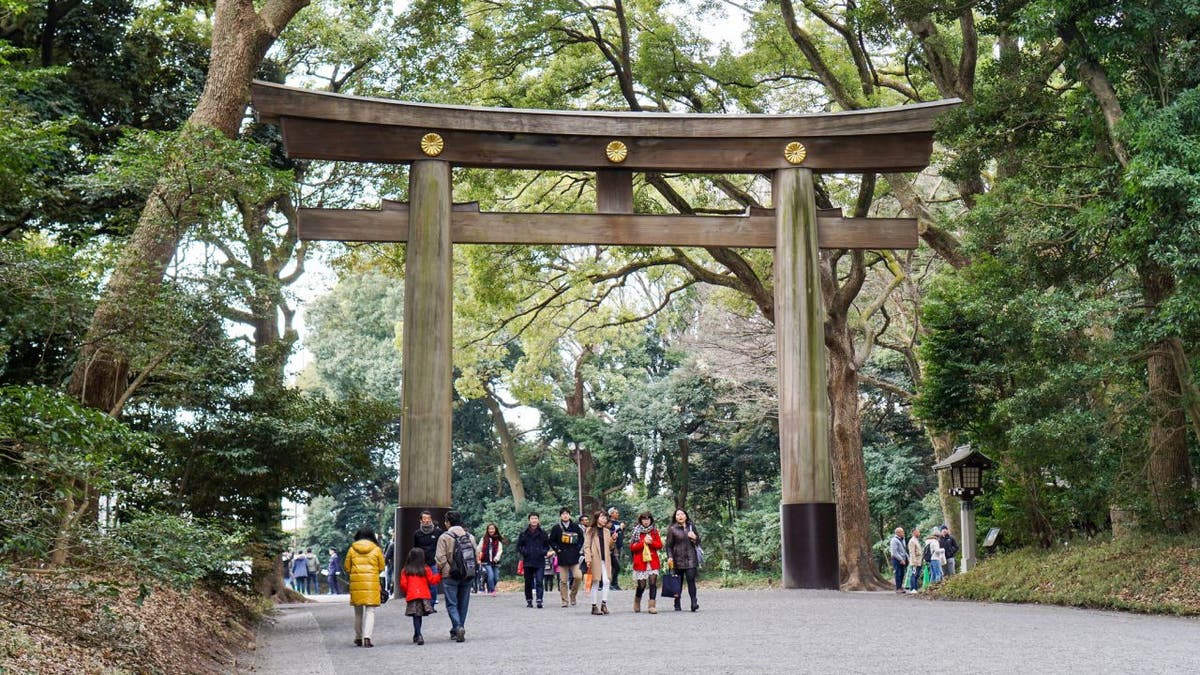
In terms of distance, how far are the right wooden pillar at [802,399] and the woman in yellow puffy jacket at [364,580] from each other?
17.2ft

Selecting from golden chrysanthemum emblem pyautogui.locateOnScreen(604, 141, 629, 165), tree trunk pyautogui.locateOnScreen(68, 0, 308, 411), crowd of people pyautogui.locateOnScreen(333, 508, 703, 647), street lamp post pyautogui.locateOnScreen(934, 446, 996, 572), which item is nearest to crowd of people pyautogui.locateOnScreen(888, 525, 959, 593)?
street lamp post pyautogui.locateOnScreen(934, 446, 996, 572)

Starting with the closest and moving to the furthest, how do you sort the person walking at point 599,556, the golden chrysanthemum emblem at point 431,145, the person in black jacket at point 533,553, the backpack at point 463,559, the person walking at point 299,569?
the backpack at point 463,559, the person walking at point 599,556, the golden chrysanthemum emblem at point 431,145, the person in black jacket at point 533,553, the person walking at point 299,569

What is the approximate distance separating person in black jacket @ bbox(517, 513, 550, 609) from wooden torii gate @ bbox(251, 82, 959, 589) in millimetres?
2138

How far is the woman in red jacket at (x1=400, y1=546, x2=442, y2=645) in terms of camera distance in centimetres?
1058

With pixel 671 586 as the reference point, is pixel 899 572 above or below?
below

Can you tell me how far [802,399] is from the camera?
14.5 metres

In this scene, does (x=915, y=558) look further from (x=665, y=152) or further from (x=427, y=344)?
(x=427, y=344)

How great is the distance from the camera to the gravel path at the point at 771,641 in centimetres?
807

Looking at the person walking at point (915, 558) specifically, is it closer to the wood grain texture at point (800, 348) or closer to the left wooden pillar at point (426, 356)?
the wood grain texture at point (800, 348)

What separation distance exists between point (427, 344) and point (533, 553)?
11.6 ft

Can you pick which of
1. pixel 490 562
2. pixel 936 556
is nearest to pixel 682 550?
pixel 490 562

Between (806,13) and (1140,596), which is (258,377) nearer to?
(1140,596)

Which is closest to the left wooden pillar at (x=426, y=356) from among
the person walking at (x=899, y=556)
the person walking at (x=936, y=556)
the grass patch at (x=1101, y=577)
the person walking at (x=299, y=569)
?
the grass patch at (x=1101, y=577)

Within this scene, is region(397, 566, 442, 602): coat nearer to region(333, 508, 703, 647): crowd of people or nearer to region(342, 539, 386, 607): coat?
region(333, 508, 703, 647): crowd of people
